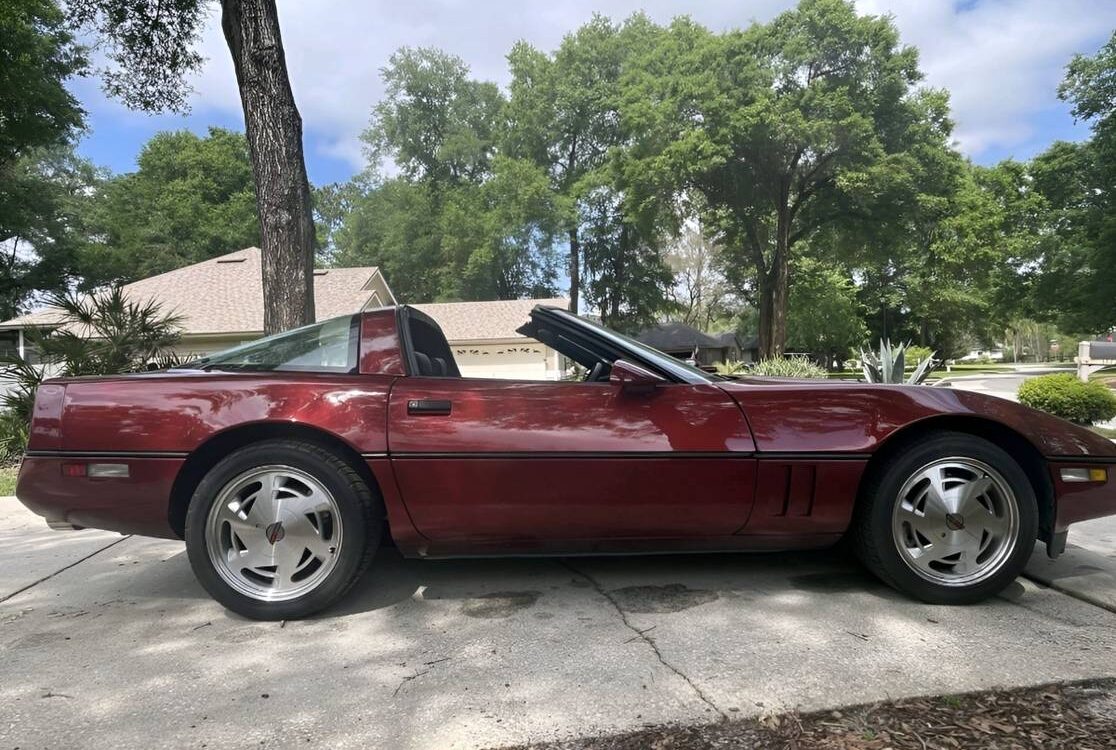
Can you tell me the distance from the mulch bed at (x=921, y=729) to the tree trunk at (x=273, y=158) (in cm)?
510

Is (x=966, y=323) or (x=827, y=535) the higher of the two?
(x=966, y=323)

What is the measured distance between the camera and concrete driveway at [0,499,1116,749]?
1879mm

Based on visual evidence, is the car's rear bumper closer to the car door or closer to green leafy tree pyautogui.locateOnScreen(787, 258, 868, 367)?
the car door

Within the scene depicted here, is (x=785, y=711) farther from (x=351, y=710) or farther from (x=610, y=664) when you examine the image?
(x=351, y=710)

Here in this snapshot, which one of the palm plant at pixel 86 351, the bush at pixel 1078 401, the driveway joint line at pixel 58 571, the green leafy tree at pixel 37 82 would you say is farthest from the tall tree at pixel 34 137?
the bush at pixel 1078 401

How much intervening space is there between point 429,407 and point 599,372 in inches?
38.5

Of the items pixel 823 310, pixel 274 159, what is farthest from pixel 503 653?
pixel 823 310

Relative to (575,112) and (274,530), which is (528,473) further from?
(575,112)

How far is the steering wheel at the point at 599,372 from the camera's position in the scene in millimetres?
3138

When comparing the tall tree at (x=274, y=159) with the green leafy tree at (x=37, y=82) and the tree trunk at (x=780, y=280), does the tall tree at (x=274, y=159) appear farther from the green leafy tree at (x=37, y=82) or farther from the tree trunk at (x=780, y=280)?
the tree trunk at (x=780, y=280)

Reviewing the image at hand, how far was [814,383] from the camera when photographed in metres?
2.93

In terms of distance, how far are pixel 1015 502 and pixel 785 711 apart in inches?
60.2

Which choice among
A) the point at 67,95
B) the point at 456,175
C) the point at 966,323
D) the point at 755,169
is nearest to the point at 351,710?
the point at 67,95

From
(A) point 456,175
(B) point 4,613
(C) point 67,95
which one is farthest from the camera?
(A) point 456,175
